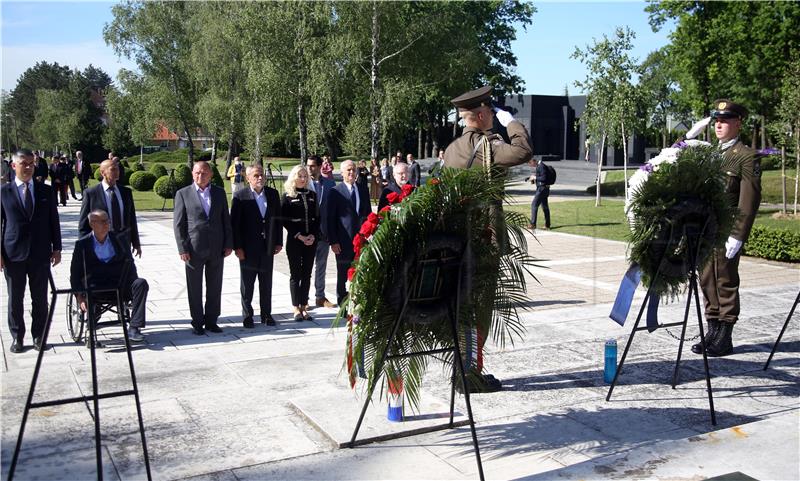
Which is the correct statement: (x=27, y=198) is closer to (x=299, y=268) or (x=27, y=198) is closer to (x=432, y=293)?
(x=299, y=268)

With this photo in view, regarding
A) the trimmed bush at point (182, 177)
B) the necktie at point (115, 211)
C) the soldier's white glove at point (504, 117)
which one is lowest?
the necktie at point (115, 211)

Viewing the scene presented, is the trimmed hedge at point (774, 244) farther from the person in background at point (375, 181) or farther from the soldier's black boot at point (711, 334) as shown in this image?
the person in background at point (375, 181)

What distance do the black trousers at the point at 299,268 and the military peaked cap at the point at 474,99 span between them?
409cm

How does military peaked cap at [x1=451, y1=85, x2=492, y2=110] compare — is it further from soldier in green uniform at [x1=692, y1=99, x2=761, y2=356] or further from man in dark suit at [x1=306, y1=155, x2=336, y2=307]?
man in dark suit at [x1=306, y1=155, x2=336, y2=307]

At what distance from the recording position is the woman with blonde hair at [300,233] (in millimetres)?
9297

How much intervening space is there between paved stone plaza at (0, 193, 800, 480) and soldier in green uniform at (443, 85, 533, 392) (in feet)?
2.18

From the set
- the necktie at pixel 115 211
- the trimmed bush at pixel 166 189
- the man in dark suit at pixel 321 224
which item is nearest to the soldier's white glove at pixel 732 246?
the man in dark suit at pixel 321 224

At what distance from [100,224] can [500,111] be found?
420 centimetres

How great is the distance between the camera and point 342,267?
9859 mm

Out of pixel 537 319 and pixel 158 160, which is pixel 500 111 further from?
pixel 158 160

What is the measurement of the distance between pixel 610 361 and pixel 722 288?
1.78 metres

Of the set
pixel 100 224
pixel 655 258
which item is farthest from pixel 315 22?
pixel 655 258

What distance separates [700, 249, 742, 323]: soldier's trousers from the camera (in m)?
7.43

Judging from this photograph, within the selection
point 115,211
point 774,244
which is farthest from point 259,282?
point 774,244
